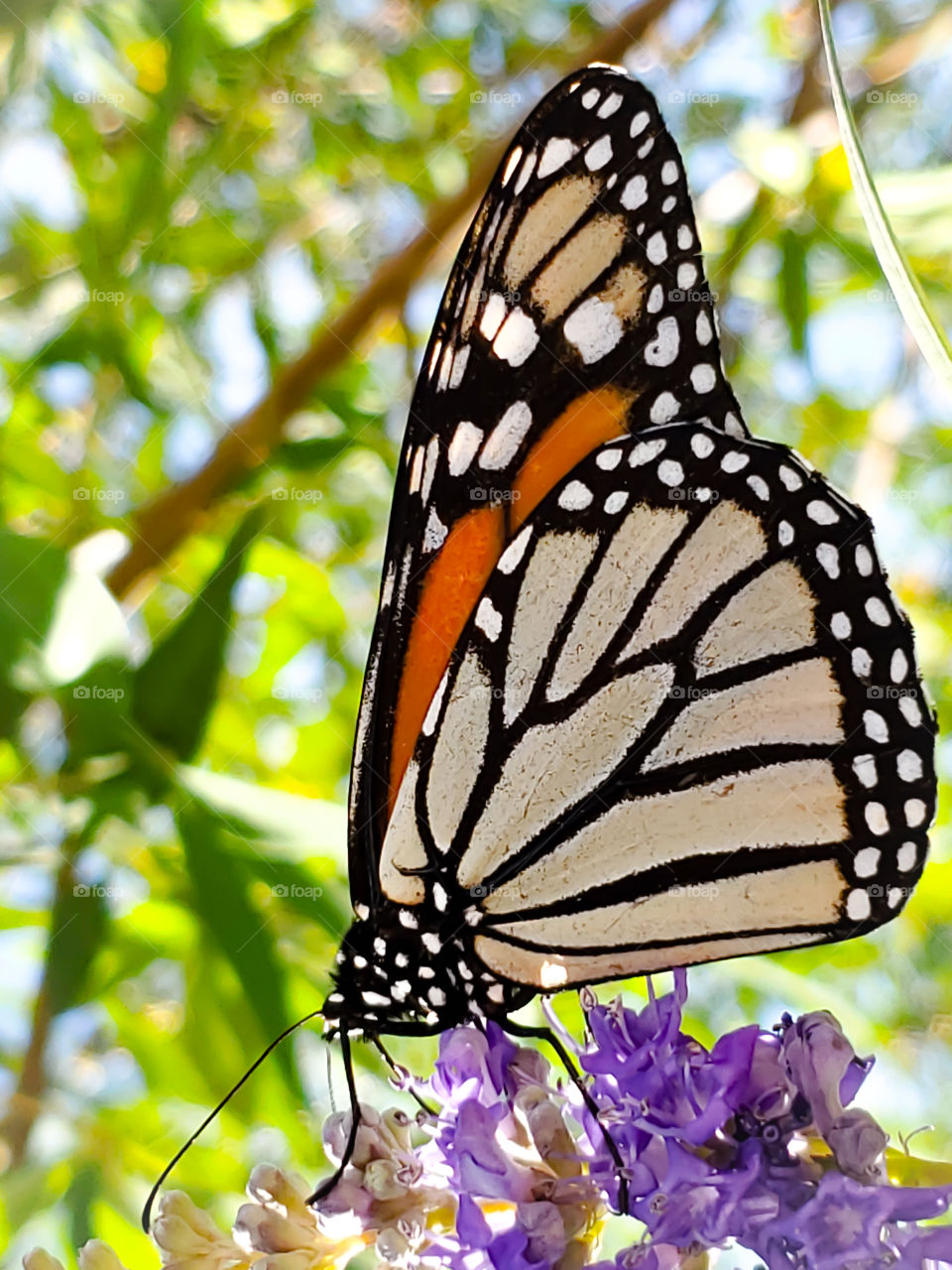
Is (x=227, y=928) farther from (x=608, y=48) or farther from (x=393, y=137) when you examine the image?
(x=393, y=137)

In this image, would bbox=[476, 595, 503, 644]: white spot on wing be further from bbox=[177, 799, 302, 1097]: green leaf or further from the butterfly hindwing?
bbox=[177, 799, 302, 1097]: green leaf

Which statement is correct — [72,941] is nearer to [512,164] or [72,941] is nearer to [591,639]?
[591,639]

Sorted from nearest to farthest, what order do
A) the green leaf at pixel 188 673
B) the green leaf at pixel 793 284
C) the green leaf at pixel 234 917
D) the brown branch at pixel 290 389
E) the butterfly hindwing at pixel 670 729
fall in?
1. the butterfly hindwing at pixel 670 729
2. the green leaf at pixel 234 917
3. the green leaf at pixel 188 673
4. the brown branch at pixel 290 389
5. the green leaf at pixel 793 284

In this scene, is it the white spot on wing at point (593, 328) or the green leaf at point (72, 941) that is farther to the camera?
the green leaf at point (72, 941)

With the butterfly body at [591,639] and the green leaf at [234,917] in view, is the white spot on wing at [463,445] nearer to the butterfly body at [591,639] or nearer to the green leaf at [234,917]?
the butterfly body at [591,639]

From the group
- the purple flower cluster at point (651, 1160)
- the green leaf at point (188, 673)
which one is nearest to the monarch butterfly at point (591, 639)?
the purple flower cluster at point (651, 1160)

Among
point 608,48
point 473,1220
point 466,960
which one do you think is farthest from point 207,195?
point 473,1220

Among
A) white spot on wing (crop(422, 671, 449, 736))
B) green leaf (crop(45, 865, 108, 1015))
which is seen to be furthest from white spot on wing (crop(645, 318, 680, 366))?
green leaf (crop(45, 865, 108, 1015))
